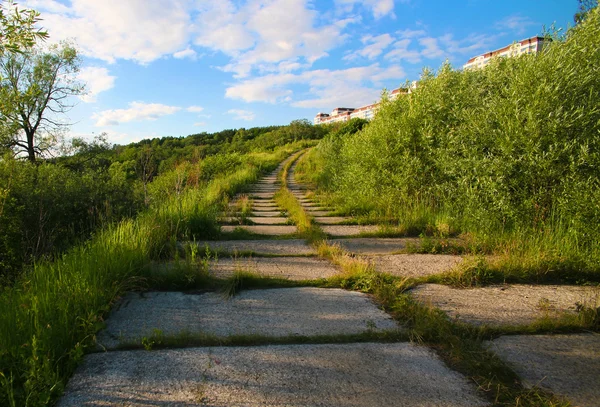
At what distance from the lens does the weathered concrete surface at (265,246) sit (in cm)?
470

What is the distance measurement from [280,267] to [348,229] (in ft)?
8.60

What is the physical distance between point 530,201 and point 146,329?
16.2ft

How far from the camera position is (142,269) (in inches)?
135

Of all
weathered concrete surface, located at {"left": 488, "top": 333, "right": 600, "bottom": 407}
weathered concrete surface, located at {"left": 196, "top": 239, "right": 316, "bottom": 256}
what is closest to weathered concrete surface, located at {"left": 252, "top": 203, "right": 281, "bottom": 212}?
weathered concrete surface, located at {"left": 196, "top": 239, "right": 316, "bottom": 256}

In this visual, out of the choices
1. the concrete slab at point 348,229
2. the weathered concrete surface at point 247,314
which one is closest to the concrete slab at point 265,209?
the concrete slab at point 348,229

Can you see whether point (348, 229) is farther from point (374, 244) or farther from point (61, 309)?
point (61, 309)

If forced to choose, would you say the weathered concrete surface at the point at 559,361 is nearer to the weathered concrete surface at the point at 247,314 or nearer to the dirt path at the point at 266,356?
the dirt path at the point at 266,356

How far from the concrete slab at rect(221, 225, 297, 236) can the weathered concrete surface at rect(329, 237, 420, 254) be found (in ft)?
3.29

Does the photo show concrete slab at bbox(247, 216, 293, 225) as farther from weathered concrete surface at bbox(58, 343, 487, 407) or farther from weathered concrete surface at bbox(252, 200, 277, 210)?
weathered concrete surface at bbox(58, 343, 487, 407)

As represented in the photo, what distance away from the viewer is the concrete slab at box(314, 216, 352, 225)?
23.2 ft

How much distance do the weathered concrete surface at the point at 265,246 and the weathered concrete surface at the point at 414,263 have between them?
1.00 m

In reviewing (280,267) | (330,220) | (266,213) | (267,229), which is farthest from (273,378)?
(266,213)

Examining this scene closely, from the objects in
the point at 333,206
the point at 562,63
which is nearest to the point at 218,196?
the point at 333,206

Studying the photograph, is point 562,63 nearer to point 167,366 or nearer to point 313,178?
point 167,366
